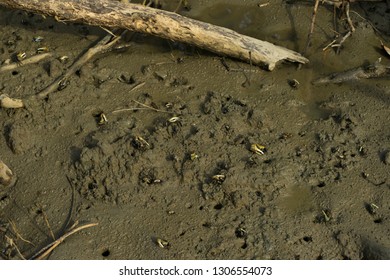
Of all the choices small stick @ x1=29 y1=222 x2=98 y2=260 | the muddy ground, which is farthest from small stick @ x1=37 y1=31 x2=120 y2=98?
small stick @ x1=29 y1=222 x2=98 y2=260

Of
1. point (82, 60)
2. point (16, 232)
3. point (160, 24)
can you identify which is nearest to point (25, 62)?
point (82, 60)

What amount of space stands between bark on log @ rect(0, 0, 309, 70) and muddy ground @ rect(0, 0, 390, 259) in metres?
0.18

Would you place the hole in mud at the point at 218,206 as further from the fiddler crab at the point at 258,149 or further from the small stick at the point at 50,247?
the small stick at the point at 50,247

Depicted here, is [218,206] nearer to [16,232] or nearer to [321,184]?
[321,184]

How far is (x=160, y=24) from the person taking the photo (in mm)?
4988

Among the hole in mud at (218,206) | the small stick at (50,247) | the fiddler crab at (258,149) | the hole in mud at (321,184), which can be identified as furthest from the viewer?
the fiddler crab at (258,149)

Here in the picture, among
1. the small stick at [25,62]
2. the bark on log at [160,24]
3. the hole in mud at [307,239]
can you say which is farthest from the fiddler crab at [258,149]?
the small stick at [25,62]

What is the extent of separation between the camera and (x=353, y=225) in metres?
4.18

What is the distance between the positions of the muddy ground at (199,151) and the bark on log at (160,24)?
183 mm

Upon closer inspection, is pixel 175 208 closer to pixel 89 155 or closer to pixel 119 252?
pixel 119 252

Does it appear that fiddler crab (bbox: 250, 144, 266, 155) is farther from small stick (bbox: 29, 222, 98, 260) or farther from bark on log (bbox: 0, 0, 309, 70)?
small stick (bbox: 29, 222, 98, 260)

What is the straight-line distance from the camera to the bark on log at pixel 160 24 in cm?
492
